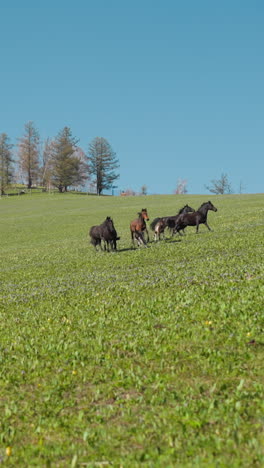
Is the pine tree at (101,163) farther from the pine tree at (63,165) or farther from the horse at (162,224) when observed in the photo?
the horse at (162,224)

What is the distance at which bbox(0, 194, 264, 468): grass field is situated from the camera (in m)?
6.29

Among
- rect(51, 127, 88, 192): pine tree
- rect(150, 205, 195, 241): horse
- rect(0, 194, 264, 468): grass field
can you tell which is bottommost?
rect(0, 194, 264, 468): grass field

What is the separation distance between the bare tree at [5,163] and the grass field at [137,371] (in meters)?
124

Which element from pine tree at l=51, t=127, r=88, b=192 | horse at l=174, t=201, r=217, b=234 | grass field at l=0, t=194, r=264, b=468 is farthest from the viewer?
pine tree at l=51, t=127, r=88, b=192

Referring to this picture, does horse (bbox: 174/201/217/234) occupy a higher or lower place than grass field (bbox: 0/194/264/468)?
higher

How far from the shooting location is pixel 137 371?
860 cm

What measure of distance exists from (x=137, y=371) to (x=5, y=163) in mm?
136200

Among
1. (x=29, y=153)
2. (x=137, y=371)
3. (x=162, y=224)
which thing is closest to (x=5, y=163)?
(x=29, y=153)

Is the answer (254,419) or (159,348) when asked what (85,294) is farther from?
(254,419)

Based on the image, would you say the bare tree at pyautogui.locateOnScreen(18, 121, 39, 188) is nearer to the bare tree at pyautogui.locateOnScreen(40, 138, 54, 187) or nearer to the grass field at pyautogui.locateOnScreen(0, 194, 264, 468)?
the bare tree at pyautogui.locateOnScreen(40, 138, 54, 187)

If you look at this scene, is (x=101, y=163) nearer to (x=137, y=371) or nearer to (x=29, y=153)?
(x=29, y=153)

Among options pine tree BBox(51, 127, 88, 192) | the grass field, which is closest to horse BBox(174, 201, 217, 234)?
the grass field

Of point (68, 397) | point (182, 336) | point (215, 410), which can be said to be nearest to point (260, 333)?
point (182, 336)

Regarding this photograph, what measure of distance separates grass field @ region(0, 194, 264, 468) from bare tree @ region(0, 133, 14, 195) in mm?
123921
